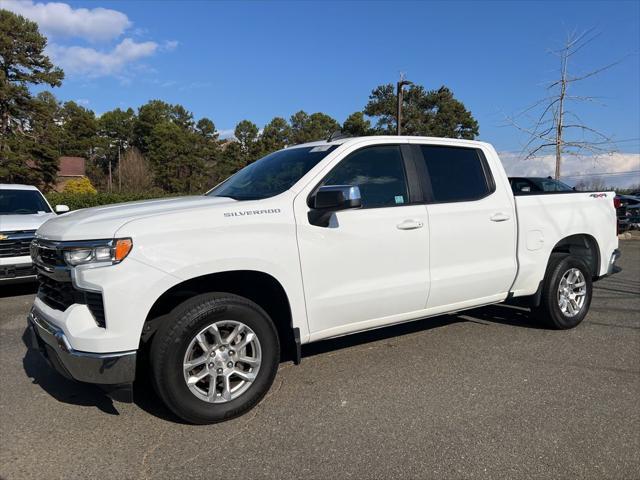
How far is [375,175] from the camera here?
4.05 metres

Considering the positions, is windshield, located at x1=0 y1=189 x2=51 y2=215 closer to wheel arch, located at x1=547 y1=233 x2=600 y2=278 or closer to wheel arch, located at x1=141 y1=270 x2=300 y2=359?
wheel arch, located at x1=141 y1=270 x2=300 y2=359

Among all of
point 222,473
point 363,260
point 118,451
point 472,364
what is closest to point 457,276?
point 472,364

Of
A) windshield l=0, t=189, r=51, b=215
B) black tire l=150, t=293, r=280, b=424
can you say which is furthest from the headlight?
windshield l=0, t=189, r=51, b=215

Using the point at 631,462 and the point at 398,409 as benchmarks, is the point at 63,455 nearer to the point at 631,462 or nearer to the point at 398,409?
the point at 398,409

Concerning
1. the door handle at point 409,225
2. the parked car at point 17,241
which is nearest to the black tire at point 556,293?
the door handle at point 409,225

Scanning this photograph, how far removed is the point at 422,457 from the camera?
290 centimetres

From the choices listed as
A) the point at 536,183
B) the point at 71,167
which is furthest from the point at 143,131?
the point at 536,183

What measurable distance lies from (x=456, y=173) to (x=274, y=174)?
5.52 feet

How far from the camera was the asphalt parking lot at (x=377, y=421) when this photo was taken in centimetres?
283

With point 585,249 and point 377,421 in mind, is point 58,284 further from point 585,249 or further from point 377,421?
point 585,249

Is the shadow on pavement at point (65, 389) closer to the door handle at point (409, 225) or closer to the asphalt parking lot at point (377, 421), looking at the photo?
the asphalt parking lot at point (377, 421)

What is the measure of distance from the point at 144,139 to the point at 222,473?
68973 mm

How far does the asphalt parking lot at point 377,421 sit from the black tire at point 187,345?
0.13 meters

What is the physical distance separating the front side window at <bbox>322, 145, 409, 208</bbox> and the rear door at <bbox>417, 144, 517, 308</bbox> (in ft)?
0.86
